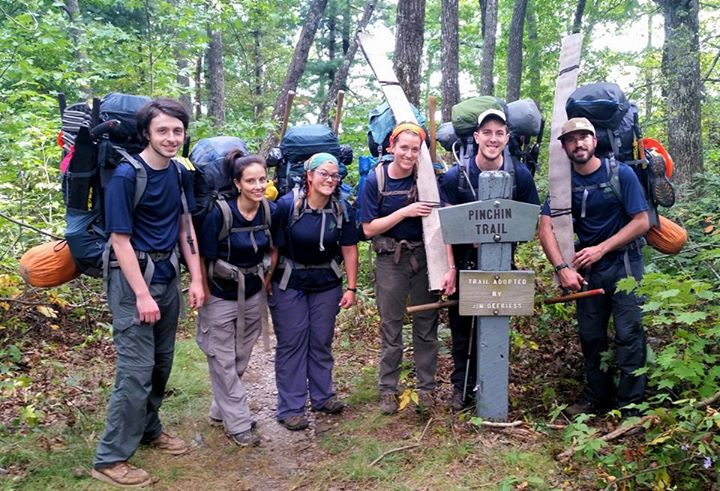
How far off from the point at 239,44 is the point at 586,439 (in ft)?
76.3

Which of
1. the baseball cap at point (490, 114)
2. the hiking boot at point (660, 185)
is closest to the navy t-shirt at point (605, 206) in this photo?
the hiking boot at point (660, 185)

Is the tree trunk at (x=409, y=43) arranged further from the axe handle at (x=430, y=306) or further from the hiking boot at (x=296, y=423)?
the hiking boot at (x=296, y=423)

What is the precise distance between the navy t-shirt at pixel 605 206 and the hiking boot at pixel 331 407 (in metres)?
2.62

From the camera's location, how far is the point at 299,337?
4.96m

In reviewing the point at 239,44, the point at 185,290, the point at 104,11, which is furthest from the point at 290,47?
the point at 185,290

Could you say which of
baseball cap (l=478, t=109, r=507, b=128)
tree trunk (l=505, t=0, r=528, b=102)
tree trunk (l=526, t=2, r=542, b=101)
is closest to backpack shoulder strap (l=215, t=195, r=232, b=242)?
baseball cap (l=478, t=109, r=507, b=128)

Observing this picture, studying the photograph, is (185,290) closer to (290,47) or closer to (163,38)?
(163,38)

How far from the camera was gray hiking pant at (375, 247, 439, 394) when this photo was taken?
4.82 m

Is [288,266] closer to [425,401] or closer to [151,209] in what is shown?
[151,209]

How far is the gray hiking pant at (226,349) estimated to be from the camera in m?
4.67

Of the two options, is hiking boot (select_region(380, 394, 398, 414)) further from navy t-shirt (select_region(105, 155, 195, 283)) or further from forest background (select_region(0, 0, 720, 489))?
navy t-shirt (select_region(105, 155, 195, 283))

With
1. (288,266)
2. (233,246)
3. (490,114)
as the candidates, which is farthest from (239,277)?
(490,114)

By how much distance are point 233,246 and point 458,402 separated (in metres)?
2.43

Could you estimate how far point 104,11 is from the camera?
57.8 ft
